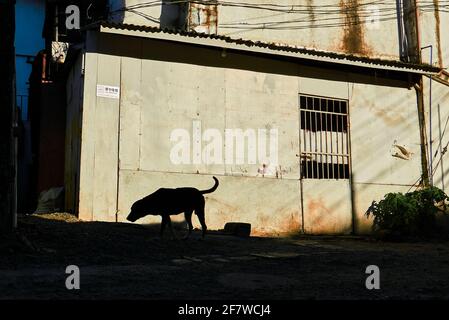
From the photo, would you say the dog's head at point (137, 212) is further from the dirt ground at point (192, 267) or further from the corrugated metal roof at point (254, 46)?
the corrugated metal roof at point (254, 46)

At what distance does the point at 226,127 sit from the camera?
478 inches

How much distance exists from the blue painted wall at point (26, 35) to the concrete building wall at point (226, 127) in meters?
9.89

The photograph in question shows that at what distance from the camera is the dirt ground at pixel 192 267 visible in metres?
5.01

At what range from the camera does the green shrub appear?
1269 centimetres

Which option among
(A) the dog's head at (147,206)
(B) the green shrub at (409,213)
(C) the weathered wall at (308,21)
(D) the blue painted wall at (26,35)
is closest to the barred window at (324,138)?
(B) the green shrub at (409,213)

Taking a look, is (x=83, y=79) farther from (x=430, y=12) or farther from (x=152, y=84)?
(x=430, y=12)

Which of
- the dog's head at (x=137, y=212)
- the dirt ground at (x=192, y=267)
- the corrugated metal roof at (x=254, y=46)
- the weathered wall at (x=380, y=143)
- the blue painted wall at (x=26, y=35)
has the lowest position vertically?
the dirt ground at (x=192, y=267)

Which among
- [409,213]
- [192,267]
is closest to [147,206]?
[192,267]

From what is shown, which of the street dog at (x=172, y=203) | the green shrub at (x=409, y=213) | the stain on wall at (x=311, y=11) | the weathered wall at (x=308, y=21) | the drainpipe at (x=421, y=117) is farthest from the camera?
the drainpipe at (x=421, y=117)

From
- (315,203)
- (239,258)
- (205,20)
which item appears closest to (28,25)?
(205,20)

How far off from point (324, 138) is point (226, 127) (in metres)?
2.79

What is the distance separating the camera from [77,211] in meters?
10.7

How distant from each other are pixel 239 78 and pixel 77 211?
4747mm

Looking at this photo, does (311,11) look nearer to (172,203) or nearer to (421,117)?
(421,117)
